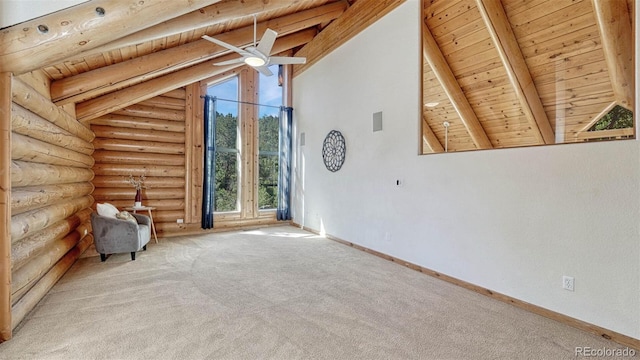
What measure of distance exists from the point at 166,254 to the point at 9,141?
2.80 m

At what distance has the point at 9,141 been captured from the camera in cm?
218

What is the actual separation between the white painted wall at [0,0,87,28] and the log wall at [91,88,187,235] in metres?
3.69

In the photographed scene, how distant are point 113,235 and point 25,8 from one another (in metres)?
2.92

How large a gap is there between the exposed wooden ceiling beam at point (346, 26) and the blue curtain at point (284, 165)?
1269mm

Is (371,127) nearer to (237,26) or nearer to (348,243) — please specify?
(348,243)

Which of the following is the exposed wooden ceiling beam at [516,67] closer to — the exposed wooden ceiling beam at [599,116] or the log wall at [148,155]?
the exposed wooden ceiling beam at [599,116]

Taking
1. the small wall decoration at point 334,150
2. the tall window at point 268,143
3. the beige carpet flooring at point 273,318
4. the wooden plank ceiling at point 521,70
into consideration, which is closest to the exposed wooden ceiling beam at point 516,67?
the wooden plank ceiling at point 521,70

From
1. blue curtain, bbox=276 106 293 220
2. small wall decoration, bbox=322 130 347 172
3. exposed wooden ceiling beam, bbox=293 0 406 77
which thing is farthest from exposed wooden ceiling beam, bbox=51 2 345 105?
blue curtain, bbox=276 106 293 220

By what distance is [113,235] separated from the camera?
4023 mm

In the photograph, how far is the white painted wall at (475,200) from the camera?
2307mm

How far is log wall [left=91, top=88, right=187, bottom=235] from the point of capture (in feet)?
17.6

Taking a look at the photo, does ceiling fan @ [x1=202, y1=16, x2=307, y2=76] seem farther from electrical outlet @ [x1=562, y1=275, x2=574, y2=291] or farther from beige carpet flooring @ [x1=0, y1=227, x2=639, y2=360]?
electrical outlet @ [x1=562, y1=275, x2=574, y2=291]

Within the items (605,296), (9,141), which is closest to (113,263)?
(9,141)

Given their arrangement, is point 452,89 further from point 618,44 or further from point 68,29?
point 68,29
